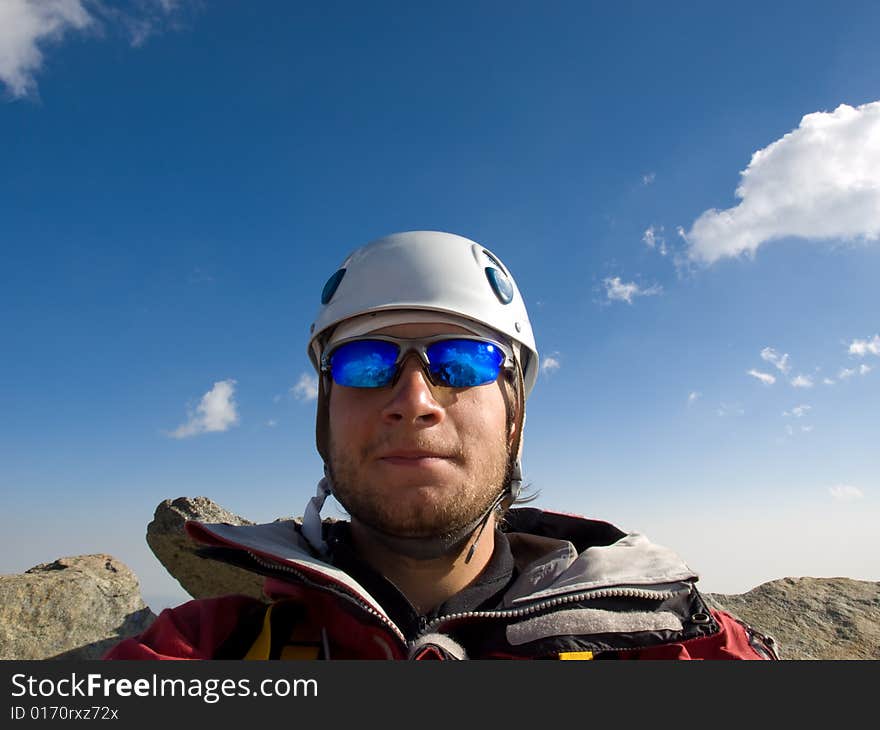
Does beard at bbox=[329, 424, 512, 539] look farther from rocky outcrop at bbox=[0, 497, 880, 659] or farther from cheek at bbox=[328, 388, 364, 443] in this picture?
rocky outcrop at bbox=[0, 497, 880, 659]

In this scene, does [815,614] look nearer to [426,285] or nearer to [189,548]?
[426,285]

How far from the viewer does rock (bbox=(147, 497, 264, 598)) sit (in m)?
6.59

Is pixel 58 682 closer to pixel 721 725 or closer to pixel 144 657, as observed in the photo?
pixel 144 657

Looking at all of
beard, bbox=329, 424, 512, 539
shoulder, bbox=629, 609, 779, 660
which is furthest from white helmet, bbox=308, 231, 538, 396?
shoulder, bbox=629, 609, 779, 660

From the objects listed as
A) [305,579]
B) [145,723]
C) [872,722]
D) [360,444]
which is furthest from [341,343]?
[872,722]

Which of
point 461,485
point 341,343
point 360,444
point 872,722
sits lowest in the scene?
point 872,722

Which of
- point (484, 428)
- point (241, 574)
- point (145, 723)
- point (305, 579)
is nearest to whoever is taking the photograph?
point (145, 723)

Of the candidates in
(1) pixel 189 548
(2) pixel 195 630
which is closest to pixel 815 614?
(2) pixel 195 630

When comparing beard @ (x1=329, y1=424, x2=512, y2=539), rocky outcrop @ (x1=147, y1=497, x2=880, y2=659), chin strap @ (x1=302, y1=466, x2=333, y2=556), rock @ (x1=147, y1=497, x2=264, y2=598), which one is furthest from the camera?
rock @ (x1=147, y1=497, x2=264, y2=598)

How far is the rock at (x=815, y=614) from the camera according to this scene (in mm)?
5594

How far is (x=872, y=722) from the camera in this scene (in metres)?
1.83

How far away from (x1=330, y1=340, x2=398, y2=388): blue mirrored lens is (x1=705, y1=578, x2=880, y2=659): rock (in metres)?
4.58

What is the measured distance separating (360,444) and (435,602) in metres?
0.76

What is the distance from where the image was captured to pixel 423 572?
256cm
